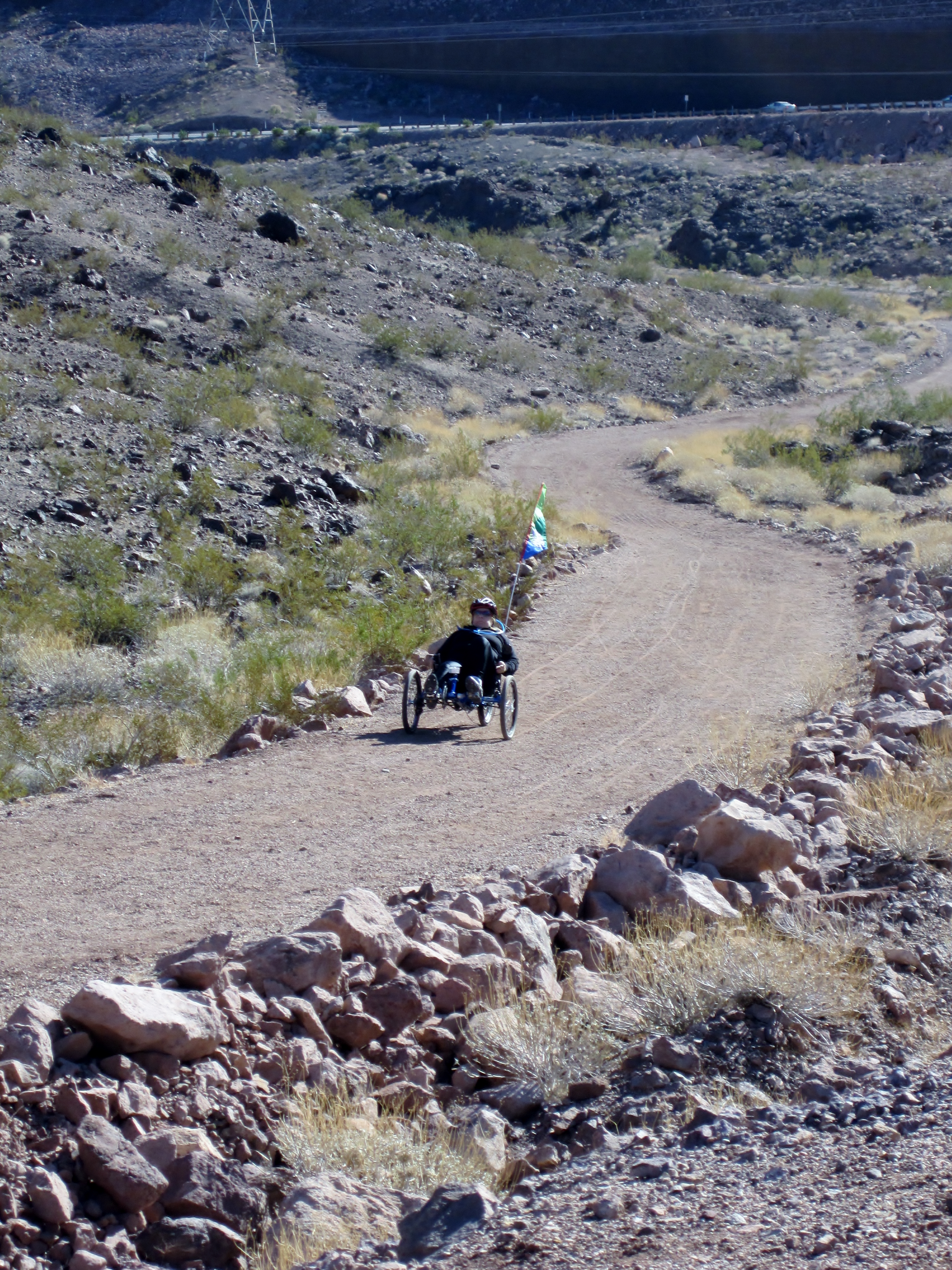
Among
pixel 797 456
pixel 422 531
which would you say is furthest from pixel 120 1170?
pixel 797 456

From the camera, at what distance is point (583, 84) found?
96.8 meters

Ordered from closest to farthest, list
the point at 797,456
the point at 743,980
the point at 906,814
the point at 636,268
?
the point at 743,980, the point at 906,814, the point at 797,456, the point at 636,268

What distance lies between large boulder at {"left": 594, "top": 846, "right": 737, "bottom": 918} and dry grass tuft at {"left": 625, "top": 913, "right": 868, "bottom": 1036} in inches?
14.3

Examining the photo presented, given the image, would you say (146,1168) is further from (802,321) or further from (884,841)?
(802,321)

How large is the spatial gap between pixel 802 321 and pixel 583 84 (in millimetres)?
54357

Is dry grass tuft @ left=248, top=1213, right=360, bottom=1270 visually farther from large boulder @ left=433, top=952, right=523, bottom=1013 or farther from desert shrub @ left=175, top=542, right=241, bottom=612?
desert shrub @ left=175, top=542, right=241, bottom=612

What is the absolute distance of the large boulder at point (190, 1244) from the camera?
12.5ft

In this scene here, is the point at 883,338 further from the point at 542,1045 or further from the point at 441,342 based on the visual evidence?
the point at 542,1045

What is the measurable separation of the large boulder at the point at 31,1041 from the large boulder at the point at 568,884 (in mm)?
2667

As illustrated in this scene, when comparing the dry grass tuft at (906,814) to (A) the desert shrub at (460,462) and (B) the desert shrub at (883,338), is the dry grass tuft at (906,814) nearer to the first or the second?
(A) the desert shrub at (460,462)

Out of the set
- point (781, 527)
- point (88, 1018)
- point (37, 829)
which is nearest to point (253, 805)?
point (37, 829)

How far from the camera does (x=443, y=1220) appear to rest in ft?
12.0

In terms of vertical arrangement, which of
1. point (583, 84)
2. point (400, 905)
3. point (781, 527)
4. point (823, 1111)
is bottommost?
point (781, 527)

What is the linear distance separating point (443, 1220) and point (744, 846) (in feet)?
11.1
